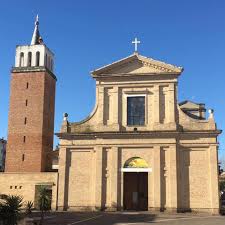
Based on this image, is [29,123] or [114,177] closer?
[114,177]

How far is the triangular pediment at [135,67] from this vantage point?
37406mm

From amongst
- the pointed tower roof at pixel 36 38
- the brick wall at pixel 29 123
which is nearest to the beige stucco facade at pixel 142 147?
the brick wall at pixel 29 123

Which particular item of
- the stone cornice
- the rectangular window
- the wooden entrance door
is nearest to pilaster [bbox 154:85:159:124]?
the rectangular window

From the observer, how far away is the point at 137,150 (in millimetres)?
36438

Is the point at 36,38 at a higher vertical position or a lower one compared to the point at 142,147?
higher

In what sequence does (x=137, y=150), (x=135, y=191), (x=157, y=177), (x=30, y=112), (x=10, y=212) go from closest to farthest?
(x=10, y=212) < (x=157, y=177) < (x=137, y=150) < (x=135, y=191) < (x=30, y=112)

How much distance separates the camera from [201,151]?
117 feet

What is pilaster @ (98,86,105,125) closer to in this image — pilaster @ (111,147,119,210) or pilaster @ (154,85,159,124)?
pilaster @ (111,147,119,210)

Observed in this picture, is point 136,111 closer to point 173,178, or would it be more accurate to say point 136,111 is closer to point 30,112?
point 173,178

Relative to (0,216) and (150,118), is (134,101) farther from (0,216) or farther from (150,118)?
(0,216)

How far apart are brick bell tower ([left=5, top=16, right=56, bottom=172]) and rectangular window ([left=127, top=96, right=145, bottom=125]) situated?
10.1 m

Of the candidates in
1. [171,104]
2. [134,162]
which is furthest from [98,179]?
[171,104]

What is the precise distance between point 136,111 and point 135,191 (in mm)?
7980

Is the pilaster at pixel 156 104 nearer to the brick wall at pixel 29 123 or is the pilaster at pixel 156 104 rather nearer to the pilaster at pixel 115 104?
the pilaster at pixel 115 104
